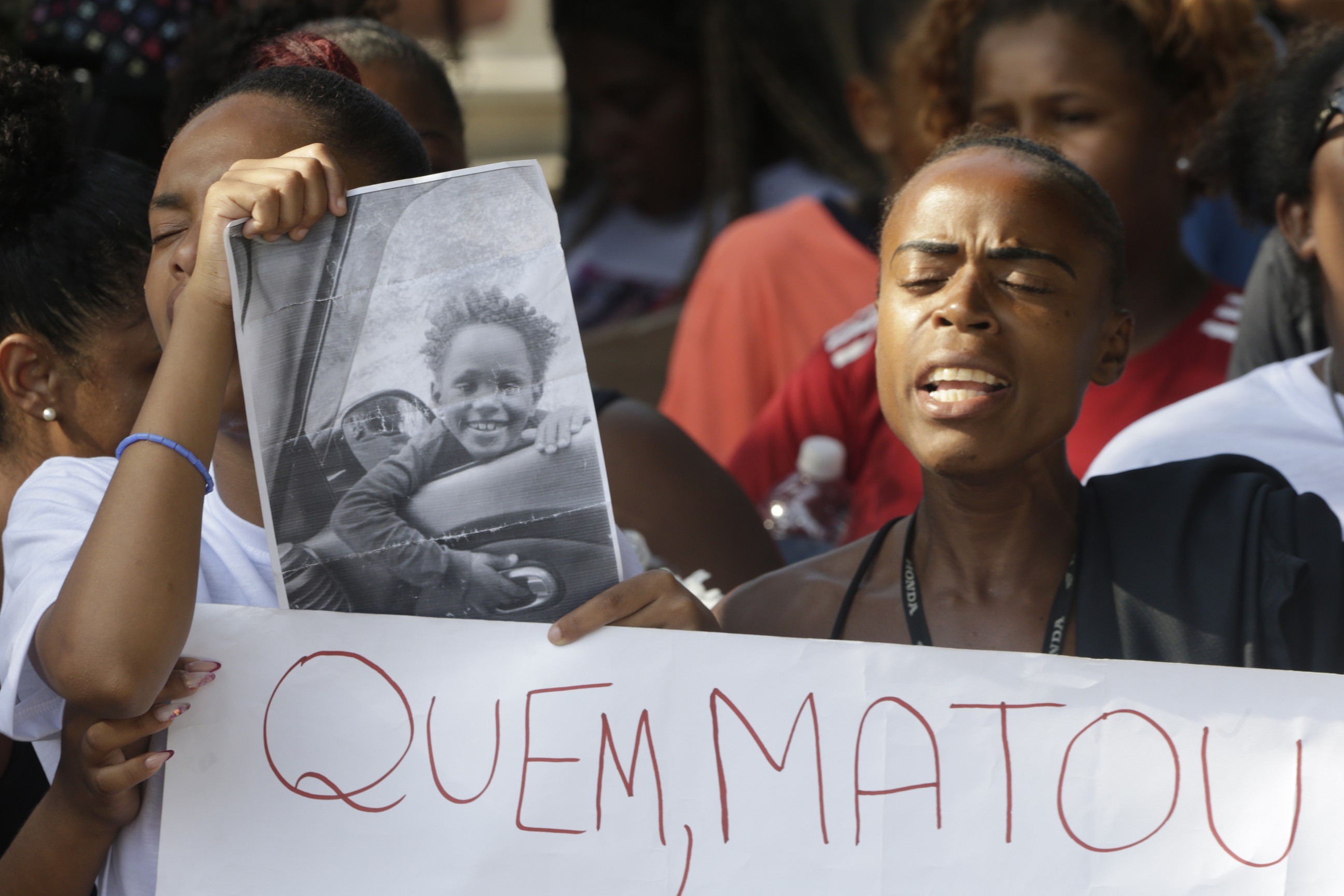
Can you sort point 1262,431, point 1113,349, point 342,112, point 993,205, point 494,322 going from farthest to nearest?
point 1262,431 → point 1113,349 → point 993,205 → point 342,112 → point 494,322

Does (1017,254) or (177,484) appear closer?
(177,484)

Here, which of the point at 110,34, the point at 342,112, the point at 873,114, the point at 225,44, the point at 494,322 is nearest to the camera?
the point at 494,322

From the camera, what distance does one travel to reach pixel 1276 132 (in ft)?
7.90

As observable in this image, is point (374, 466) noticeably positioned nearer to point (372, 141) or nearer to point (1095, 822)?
point (372, 141)

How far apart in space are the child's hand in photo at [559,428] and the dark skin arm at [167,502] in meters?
0.32

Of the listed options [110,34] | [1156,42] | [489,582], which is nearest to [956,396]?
[489,582]

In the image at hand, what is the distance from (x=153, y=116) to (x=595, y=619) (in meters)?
2.01

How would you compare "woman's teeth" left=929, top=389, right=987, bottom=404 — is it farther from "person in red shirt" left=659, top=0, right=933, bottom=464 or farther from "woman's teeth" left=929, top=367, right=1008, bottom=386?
"person in red shirt" left=659, top=0, right=933, bottom=464

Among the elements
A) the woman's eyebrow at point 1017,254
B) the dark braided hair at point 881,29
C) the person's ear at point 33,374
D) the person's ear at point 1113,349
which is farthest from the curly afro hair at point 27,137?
the dark braided hair at point 881,29

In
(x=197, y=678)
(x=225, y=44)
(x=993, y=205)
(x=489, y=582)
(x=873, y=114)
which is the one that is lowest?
(x=197, y=678)

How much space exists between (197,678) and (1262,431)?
1614 millimetres

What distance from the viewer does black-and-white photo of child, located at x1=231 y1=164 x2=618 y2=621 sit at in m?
1.53

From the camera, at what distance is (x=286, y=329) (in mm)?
1520

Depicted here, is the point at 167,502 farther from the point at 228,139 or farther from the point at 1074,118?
the point at 1074,118
